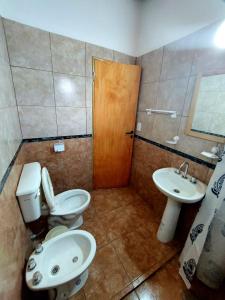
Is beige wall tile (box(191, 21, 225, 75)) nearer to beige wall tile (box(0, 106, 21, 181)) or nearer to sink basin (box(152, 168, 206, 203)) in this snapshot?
sink basin (box(152, 168, 206, 203))

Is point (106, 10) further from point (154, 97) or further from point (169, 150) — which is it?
point (169, 150)

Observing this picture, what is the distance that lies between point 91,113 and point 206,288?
2.17m

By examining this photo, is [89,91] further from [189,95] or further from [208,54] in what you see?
[208,54]

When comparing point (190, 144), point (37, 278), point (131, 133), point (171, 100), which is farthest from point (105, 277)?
point (171, 100)

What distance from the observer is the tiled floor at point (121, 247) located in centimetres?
116

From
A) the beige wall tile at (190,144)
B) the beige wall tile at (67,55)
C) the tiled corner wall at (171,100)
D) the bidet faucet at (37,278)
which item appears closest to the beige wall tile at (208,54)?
the tiled corner wall at (171,100)

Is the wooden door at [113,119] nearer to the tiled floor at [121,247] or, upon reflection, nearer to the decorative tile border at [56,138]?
the decorative tile border at [56,138]

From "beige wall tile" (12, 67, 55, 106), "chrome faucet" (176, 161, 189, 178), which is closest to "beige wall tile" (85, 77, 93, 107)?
"beige wall tile" (12, 67, 55, 106)

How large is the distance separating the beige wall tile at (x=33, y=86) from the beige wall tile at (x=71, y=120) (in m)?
0.18

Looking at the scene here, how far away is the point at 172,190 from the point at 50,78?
179 cm

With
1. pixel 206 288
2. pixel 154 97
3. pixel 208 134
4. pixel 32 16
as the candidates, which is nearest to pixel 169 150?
pixel 208 134

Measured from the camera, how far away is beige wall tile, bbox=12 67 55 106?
4.61 feet

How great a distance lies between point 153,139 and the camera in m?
1.86

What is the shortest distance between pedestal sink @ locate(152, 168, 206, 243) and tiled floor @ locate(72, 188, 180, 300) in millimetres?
171
